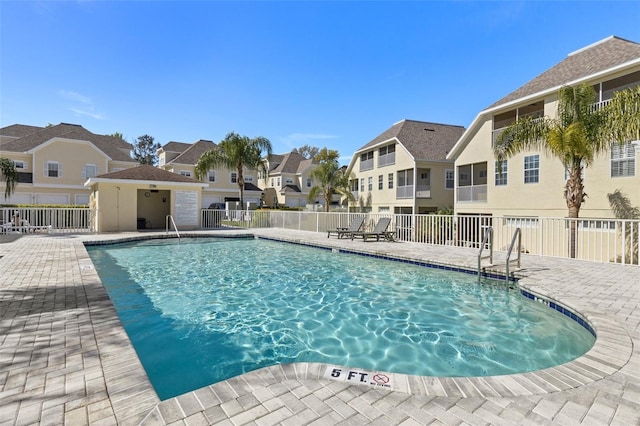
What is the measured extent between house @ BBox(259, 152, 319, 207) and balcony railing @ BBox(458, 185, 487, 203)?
22.5 metres

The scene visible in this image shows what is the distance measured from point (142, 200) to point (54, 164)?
1328 centimetres

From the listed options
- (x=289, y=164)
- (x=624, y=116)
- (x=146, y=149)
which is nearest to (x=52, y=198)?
(x=289, y=164)

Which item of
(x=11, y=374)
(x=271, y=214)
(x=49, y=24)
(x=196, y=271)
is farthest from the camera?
(x=271, y=214)

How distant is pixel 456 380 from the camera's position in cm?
269

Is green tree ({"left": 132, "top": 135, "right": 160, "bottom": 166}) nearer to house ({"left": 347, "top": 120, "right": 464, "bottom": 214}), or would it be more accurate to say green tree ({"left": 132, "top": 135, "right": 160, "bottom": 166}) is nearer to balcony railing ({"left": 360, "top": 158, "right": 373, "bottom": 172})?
balcony railing ({"left": 360, "top": 158, "right": 373, "bottom": 172})

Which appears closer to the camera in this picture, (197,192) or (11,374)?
(11,374)

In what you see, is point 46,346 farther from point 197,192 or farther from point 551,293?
point 197,192

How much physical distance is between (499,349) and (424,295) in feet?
7.95

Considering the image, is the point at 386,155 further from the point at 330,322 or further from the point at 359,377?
the point at 359,377

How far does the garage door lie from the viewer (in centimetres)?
2693

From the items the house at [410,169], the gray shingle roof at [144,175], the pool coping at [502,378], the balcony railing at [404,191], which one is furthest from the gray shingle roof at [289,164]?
the pool coping at [502,378]

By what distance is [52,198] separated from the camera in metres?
27.3

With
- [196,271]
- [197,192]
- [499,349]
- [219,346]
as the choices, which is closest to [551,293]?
[499,349]

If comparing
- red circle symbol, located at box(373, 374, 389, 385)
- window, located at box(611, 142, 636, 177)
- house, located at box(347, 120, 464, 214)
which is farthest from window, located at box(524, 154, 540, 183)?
red circle symbol, located at box(373, 374, 389, 385)
